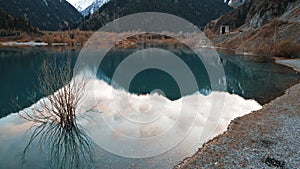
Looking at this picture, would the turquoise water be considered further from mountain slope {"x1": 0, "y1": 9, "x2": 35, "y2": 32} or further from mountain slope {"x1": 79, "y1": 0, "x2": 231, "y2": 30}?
mountain slope {"x1": 79, "y1": 0, "x2": 231, "y2": 30}

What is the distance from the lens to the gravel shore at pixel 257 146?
6.89 meters

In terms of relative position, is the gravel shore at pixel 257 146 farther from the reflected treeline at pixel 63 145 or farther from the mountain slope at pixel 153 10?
the mountain slope at pixel 153 10

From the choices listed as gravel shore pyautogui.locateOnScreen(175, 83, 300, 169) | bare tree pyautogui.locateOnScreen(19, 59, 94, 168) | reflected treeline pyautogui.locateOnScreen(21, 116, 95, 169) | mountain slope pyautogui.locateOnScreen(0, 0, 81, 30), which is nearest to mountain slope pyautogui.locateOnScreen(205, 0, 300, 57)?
gravel shore pyautogui.locateOnScreen(175, 83, 300, 169)

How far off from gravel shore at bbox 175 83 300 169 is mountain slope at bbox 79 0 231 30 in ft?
454

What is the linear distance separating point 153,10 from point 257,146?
151692 millimetres

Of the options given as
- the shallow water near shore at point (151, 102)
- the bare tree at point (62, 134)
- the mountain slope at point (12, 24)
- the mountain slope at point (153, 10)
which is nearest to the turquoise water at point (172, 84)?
the shallow water near shore at point (151, 102)

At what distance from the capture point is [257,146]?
26.0ft

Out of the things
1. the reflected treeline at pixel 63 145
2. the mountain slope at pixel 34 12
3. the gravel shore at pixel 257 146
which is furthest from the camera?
the mountain slope at pixel 34 12

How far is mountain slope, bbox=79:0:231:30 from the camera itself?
484 feet

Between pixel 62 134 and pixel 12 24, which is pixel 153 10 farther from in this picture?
pixel 62 134

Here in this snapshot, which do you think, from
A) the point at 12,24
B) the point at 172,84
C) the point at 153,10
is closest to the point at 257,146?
the point at 172,84

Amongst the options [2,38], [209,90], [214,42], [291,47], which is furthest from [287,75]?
[2,38]

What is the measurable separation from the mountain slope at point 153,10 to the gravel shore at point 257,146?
138247 mm

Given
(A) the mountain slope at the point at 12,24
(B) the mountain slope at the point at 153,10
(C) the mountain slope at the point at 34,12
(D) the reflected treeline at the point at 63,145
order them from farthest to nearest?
(C) the mountain slope at the point at 34,12, (B) the mountain slope at the point at 153,10, (A) the mountain slope at the point at 12,24, (D) the reflected treeline at the point at 63,145
